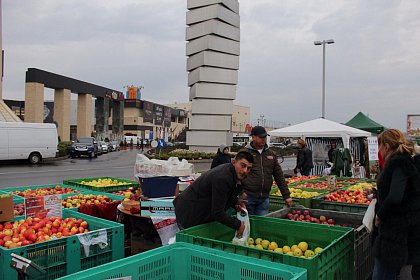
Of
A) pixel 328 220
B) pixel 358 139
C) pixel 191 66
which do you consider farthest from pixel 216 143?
pixel 328 220

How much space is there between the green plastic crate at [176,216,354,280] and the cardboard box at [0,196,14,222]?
2.49 metres

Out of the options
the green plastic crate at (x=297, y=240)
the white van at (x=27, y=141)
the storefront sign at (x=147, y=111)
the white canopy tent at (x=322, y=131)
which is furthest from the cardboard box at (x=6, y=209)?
the storefront sign at (x=147, y=111)

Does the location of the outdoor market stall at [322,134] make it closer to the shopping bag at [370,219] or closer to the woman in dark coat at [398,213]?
the shopping bag at [370,219]

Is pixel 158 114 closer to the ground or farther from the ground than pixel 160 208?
farther from the ground

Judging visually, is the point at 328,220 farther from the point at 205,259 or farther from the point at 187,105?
the point at 187,105

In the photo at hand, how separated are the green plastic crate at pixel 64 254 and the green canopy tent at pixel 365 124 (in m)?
16.7

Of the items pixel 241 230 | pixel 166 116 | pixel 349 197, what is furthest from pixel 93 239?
pixel 166 116

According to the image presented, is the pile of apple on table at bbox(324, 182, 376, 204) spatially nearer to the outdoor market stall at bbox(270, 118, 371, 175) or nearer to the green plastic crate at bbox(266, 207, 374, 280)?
the green plastic crate at bbox(266, 207, 374, 280)

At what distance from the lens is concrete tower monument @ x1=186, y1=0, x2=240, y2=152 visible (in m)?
25.8

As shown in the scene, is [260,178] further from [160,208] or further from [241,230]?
[241,230]

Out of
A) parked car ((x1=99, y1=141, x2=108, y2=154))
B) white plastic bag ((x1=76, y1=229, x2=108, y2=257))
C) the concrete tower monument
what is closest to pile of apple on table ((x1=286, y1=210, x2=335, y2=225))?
white plastic bag ((x1=76, y1=229, x2=108, y2=257))

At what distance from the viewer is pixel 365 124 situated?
18.7m

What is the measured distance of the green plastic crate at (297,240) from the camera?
2713 millimetres

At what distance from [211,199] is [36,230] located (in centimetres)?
211
